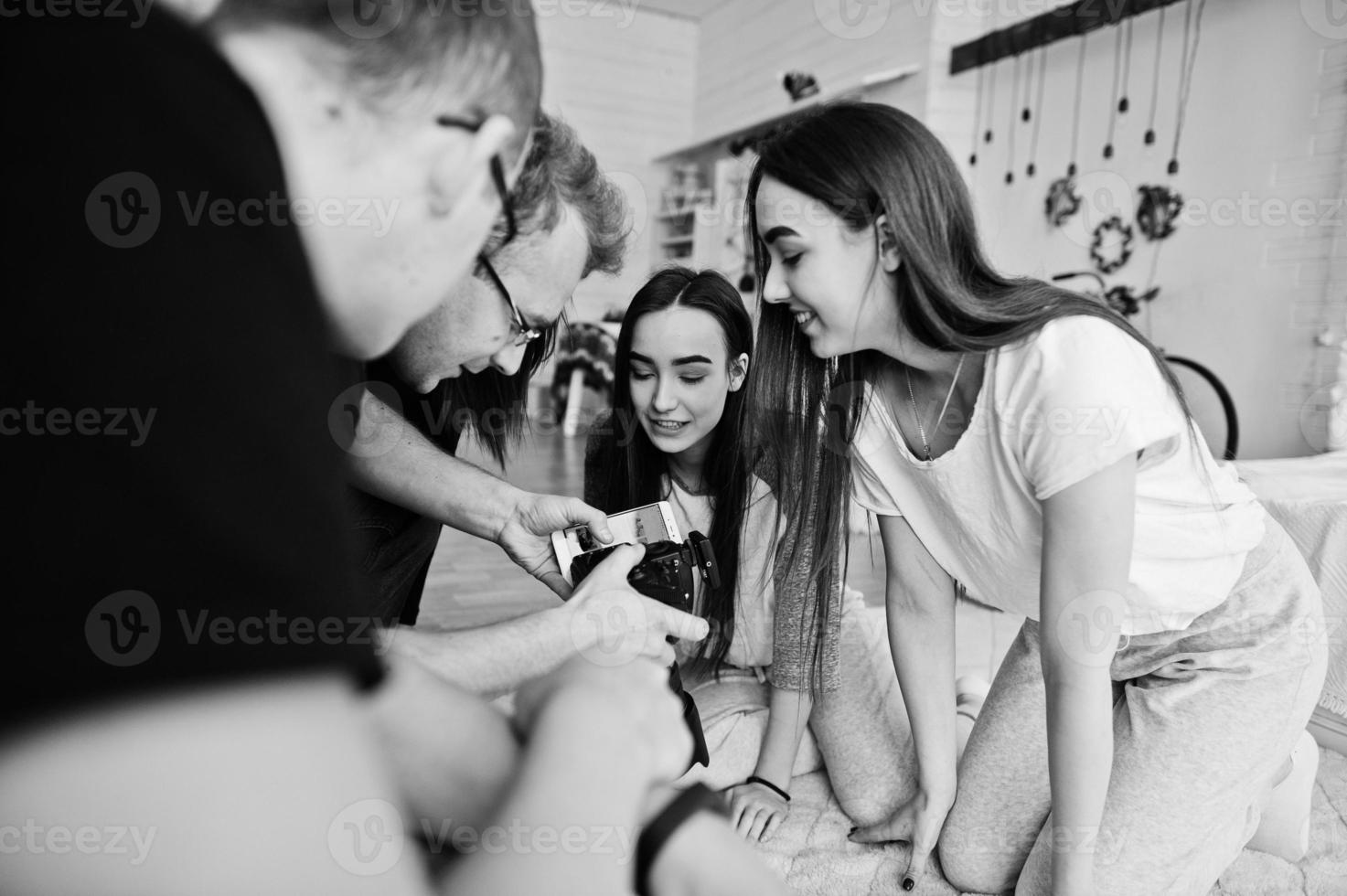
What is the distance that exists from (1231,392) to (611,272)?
8.52 ft

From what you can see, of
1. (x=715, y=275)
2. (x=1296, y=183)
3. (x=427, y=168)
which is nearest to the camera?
(x=427, y=168)

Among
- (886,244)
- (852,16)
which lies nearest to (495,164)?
(886,244)

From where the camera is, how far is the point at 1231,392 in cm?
314

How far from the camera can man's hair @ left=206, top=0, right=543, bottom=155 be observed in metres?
0.40

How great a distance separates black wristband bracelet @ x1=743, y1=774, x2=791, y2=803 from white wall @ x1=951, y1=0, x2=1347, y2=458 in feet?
7.28

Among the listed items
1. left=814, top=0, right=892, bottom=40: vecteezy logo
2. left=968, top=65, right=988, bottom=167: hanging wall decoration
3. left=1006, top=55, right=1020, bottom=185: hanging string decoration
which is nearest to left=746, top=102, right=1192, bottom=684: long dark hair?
left=1006, top=55, right=1020, bottom=185: hanging string decoration

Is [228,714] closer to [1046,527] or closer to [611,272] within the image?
[1046,527]

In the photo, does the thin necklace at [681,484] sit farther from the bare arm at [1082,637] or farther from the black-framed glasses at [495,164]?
the black-framed glasses at [495,164]

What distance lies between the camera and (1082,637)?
110cm

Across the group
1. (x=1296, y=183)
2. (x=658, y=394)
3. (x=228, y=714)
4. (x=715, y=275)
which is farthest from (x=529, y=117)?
(x=1296, y=183)

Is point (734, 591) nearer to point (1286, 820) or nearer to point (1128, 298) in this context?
point (1286, 820)

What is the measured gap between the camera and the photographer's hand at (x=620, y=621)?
87cm
